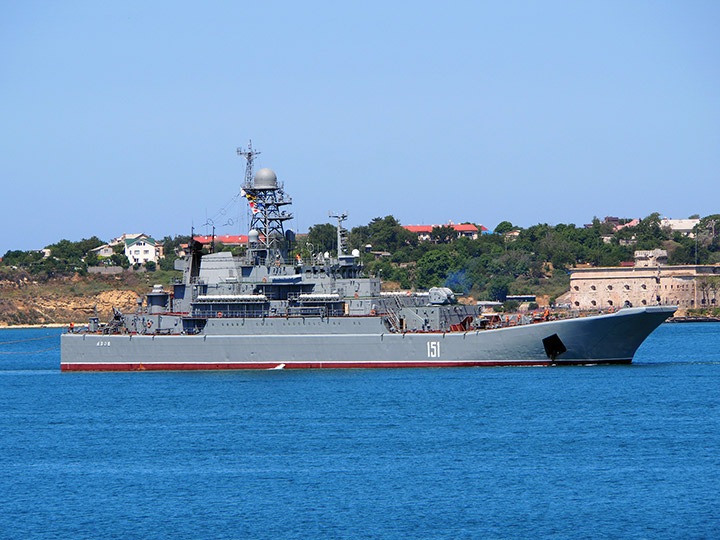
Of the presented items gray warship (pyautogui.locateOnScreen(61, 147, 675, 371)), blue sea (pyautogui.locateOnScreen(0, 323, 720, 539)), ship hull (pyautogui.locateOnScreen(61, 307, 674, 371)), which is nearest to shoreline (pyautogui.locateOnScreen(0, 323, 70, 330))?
gray warship (pyautogui.locateOnScreen(61, 147, 675, 371))

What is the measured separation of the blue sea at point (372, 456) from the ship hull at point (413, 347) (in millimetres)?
885

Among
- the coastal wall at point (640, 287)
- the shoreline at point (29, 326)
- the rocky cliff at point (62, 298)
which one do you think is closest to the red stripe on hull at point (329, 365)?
the rocky cliff at point (62, 298)

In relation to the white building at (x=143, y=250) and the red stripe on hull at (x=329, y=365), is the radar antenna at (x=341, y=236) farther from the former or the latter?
the white building at (x=143, y=250)

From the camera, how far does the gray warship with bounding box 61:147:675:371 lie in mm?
45531

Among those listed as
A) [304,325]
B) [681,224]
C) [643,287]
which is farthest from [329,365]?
[681,224]

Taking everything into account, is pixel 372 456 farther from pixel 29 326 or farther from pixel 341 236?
pixel 29 326

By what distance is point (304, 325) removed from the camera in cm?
4703

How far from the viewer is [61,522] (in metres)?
23.3

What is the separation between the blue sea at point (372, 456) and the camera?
2277 centimetres

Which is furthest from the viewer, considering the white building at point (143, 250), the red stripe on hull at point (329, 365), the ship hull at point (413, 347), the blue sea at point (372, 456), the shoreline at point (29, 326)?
the white building at point (143, 250)

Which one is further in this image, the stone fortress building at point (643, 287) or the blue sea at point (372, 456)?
the stone fortress building at point (643, 287)

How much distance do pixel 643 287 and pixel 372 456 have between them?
108684 millimetres

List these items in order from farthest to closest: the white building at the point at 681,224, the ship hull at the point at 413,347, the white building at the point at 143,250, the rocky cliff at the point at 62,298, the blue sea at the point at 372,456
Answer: the white building at the point at 681,224
the white building at the point at 143,250
the rocky cliff at the point at 62,298
the ship hull at the point at 413,347
the blue sea at the point at 372,456

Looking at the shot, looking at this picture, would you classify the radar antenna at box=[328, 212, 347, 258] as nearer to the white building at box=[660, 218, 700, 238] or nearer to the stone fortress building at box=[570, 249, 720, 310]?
the stone fortress building at box=[570, 249, 720, 310]
